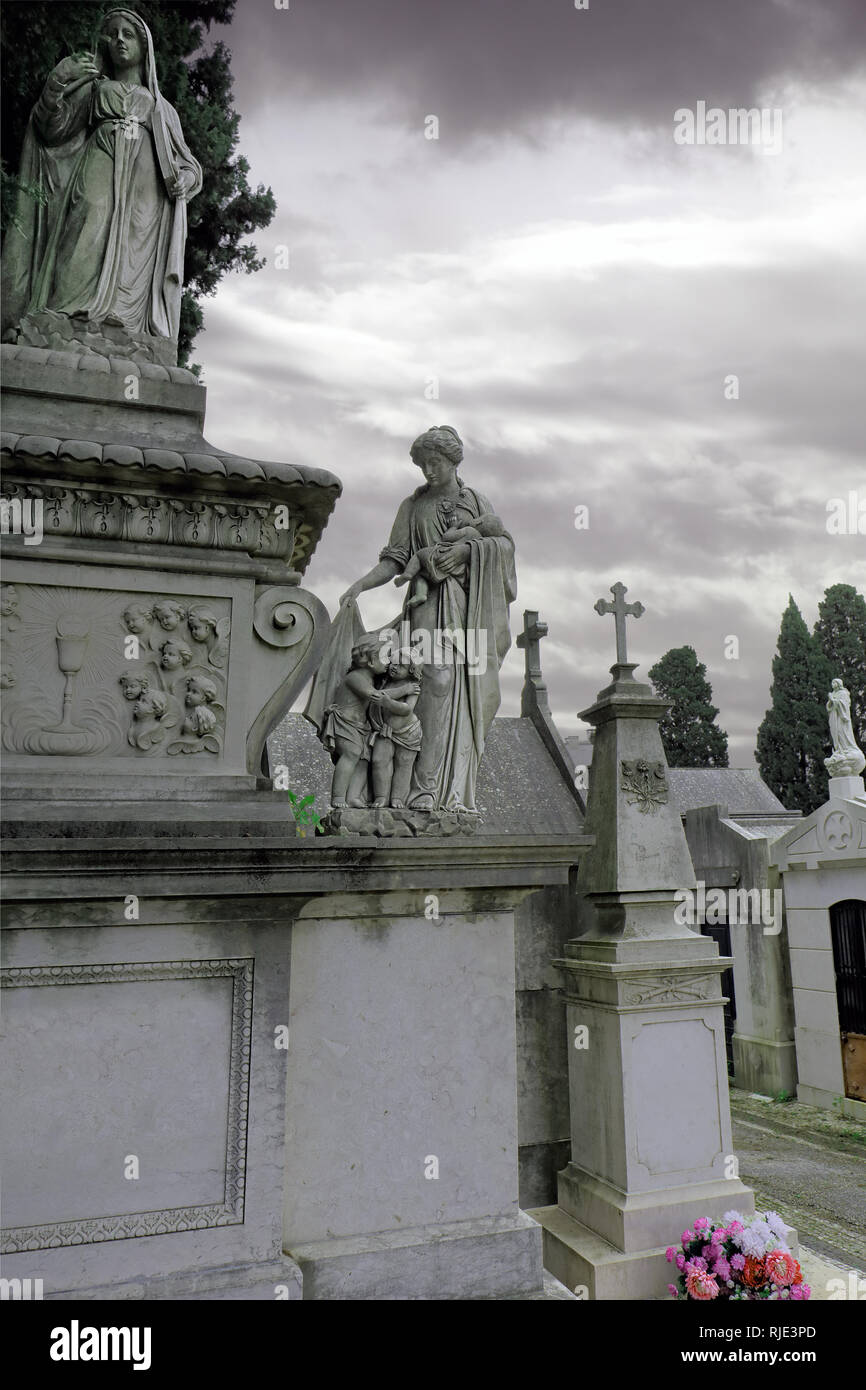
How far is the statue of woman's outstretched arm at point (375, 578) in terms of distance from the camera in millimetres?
4699

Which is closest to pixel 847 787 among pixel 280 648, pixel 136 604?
pixel 280 648

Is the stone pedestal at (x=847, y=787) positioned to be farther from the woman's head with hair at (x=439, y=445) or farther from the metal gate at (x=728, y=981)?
the woman's head with hair at (x=439, y=445)

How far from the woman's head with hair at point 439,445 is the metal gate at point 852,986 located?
1148 cm

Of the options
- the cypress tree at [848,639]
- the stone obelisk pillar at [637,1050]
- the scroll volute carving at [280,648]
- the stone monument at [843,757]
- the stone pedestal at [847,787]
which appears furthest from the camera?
the cypress tree at [848,639]

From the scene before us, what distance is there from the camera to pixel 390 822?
13.8 ft

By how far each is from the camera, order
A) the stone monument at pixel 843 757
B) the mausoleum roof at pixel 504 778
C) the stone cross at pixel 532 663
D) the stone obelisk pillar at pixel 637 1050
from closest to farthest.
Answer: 1. the stone obelisk pillar at pixel 637 1050
2. the stone monument at pixel 843 757
3. the mausoleum roof at pixel 504 778
4. the stone cross at pixel 532 663

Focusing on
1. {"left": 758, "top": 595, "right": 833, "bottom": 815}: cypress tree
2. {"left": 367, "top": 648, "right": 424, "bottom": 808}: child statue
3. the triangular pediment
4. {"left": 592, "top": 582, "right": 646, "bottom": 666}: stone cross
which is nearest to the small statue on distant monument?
the triangular pediment

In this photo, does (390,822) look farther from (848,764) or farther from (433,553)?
(848,764)

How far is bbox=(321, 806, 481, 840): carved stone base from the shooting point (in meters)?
4.17

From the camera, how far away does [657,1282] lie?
20.0 ft

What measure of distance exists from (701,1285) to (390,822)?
401 centimetres

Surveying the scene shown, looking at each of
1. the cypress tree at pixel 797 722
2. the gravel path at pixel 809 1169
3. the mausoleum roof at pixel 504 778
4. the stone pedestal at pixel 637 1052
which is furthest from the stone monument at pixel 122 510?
the cypress tree at pixel 797 722

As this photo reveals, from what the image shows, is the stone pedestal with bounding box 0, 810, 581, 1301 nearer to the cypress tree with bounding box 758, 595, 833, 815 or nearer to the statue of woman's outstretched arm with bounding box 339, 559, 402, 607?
the statue of woman's outstretched arm with bounding box 339, 559, 402, 607
